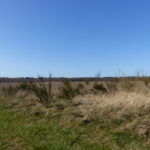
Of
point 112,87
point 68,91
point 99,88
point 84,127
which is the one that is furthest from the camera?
point 99,88

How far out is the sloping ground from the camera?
937cm

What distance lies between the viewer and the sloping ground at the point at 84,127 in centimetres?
937

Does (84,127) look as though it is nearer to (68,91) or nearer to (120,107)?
(120,107)

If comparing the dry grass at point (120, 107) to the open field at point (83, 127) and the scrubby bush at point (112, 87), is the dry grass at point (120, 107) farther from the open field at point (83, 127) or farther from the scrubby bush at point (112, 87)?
the scrubby bush at point (112, 87)

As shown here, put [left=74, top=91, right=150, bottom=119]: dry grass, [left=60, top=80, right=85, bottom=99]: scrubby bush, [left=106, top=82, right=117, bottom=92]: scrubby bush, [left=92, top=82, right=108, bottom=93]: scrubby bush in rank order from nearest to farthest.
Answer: [left=74, top=91, right=150, bottom=119]: dry grass
[left=106, top=82, right=117, bottom=92]: scrubby bush
[left=60, top=80, right=85, bottom=99]: scrubby bush
[left=92, top=82, right=108, bottom=93]: scrubby bush

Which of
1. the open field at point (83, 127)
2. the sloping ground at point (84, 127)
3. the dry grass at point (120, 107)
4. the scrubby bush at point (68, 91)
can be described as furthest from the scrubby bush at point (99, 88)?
the dry grass at point (120, 107)

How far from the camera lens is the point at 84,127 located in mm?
11453

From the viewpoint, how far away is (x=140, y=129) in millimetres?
10078

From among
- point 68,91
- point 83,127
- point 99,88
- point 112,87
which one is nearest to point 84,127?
point 83,127

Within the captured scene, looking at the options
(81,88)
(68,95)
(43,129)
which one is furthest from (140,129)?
(81,88)

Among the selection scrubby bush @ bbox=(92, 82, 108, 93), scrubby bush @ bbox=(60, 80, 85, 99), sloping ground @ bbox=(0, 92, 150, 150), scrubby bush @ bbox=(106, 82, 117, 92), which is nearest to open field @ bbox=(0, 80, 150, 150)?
sloping ground @ bbox=(0, 92, 150, 150)

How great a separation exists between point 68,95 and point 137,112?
9375mm

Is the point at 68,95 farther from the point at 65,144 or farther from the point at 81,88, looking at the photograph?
the point at 65,144

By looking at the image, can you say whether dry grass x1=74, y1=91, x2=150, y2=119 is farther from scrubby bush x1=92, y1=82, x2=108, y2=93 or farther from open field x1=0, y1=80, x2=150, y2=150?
scrubby bush x1=92, y1=82, x2=108, y2=93
